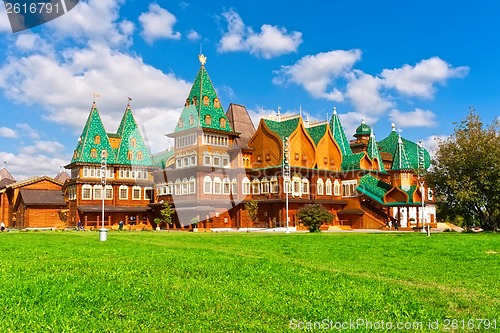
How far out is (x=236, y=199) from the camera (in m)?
51.1

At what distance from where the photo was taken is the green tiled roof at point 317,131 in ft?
178

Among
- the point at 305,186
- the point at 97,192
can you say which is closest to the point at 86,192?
the point at 97,192

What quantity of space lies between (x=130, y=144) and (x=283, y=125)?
1908cm

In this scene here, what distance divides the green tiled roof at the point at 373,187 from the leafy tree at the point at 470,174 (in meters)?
13.8

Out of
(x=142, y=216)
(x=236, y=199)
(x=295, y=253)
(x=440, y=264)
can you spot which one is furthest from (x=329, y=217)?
(x=142, y=216)

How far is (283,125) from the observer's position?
174 feet

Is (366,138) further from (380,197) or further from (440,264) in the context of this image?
→ (440,264)

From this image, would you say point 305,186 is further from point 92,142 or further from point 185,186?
point 92,142

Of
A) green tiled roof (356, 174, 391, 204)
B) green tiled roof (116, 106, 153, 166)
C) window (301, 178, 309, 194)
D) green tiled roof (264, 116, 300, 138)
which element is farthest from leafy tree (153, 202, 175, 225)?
green tiled roof (356, 174, 391, 204)

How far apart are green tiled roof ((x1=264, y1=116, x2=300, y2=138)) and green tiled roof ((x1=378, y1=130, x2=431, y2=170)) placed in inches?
751

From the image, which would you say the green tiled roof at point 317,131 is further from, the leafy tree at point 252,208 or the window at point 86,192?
the window at point 86,192

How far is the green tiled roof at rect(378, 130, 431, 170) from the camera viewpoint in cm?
6589

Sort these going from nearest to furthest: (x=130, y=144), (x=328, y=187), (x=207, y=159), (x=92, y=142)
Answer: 1. (x=207, y=159)
2. (x=328, y=187)
3. (x=92, y=142)
4. (x=130, y=144)

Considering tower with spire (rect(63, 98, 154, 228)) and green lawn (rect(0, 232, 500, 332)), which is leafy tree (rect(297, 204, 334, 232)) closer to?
green lawn (rect(0, 232, 500, 332))
